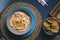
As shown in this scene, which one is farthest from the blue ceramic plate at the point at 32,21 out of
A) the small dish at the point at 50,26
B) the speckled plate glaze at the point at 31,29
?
the small dish at the point at 50,26

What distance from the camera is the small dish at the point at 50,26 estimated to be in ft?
5.49

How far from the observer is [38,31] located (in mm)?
1687

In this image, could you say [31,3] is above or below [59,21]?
above

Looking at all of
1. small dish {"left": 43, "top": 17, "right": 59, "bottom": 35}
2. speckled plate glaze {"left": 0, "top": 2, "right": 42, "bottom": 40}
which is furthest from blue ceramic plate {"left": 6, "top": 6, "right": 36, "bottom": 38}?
small dish {"left": 43, "top": 17, "right": 59, "bottom": 35}

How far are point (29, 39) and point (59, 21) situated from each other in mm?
334

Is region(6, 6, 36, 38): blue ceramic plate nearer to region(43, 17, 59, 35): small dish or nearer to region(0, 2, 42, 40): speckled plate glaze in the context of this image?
region(0, 2, 42, 40): speckled plate glaze

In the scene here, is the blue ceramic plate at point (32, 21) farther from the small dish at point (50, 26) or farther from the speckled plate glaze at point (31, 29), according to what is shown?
the small dish at point (50, 26)

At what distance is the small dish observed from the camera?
5.49 feet

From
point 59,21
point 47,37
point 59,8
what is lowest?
point 47,37

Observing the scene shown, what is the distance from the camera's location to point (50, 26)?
5.58ft

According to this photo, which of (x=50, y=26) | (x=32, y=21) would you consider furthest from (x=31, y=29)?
(x=50, y=26)

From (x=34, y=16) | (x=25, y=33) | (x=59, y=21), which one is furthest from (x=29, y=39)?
(x=59, y=21)

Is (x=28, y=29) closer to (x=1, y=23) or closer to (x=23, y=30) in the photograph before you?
(x=23, y=30)

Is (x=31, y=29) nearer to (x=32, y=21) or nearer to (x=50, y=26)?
(x=32, y=21)
